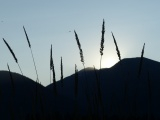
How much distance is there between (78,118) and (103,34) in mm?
801

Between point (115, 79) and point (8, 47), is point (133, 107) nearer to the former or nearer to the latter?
point (8, 47)

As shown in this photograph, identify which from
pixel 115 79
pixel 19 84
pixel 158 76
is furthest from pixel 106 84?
pixel 19 84

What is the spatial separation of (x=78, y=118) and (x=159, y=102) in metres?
90.6

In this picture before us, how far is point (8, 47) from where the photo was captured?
375 cm

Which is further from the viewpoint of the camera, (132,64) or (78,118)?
(132,64)

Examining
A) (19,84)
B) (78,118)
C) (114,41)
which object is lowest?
(78,118)

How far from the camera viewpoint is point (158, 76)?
328 feet

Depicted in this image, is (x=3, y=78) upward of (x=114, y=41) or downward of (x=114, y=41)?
upward

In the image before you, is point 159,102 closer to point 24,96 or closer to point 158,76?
point 158,76

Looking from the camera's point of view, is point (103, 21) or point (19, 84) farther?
point (19, 84)

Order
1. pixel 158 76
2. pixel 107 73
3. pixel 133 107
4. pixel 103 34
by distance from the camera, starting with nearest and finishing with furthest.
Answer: pixel 103 34 < pixel 133 107 < pixel 158 76 < pixel 107 73

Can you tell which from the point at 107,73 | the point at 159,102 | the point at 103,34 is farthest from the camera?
the point at 107,73

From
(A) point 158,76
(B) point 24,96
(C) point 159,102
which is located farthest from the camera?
(A) point 158,76

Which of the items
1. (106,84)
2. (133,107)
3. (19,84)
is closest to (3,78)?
(19,84)
